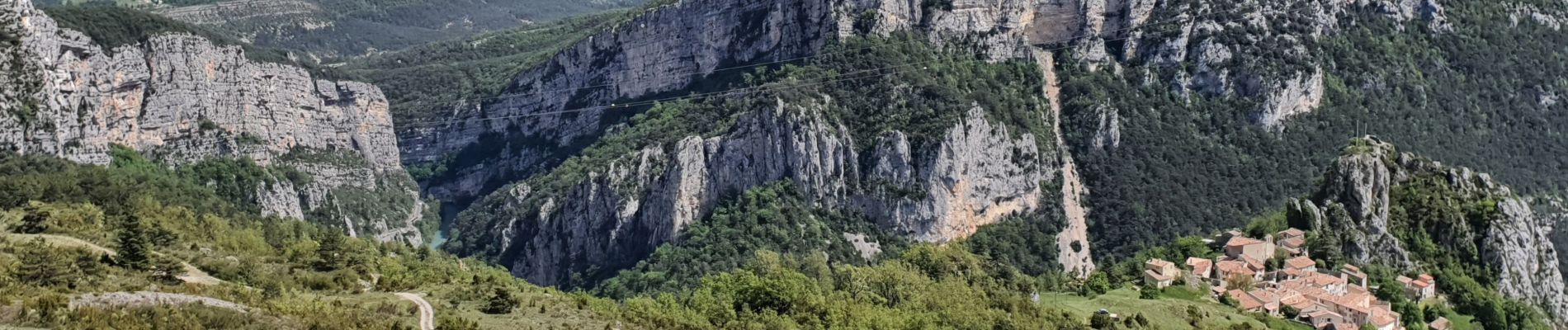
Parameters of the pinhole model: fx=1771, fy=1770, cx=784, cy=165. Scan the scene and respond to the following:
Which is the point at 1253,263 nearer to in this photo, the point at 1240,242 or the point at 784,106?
the point at 1240,242

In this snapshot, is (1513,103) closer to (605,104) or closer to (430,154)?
(605,104)

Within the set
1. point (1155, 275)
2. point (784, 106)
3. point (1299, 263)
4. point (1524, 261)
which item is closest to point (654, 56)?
point (784, 106)

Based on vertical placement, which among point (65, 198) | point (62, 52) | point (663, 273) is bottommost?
point (663, 273)

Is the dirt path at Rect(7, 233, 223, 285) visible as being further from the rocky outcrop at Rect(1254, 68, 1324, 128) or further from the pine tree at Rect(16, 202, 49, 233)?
the rocky outcrop at Rect(1254, 68, 1324, 128)

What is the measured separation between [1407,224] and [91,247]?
70.5m

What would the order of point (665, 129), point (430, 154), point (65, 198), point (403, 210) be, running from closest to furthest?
point (65, 198) → point (665, 129) → point (403, 210) → point (430, 154)

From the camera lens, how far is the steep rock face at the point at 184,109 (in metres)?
104

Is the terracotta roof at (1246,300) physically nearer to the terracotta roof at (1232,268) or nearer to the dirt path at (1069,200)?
the terracotta roof at (1232,268)

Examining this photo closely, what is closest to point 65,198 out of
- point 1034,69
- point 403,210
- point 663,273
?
point 663,273

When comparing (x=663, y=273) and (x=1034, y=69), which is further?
(x=1034, y=69)

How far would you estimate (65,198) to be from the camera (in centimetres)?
8775

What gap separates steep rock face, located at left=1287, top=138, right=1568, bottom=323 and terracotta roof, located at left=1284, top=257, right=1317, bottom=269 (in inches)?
170

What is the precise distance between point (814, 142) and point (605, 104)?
129 ft

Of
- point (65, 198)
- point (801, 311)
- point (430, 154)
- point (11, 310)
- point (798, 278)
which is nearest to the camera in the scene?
point (11, 310)
